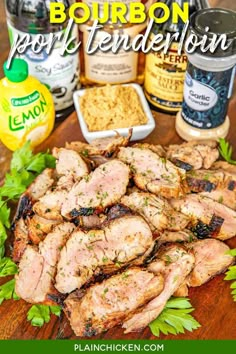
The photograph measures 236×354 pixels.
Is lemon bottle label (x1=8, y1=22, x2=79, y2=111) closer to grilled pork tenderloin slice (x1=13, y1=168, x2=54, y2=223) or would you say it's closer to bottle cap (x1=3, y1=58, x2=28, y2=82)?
bottle cap (x1=3, y1=58, x2=28, y2=82)

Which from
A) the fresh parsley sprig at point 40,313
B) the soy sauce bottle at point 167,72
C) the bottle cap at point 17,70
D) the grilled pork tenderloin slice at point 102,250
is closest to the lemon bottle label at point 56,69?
the bottle cap at point 17,70

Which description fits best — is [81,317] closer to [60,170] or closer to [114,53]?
[60,170]

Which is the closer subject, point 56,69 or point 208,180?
point 208,180

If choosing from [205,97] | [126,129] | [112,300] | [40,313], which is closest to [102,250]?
[112,300]

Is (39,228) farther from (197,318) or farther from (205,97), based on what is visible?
(205,97)

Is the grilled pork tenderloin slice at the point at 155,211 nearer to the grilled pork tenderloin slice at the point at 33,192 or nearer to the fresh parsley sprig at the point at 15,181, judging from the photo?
the grilled pork tenderloin slice at the point at 33,192

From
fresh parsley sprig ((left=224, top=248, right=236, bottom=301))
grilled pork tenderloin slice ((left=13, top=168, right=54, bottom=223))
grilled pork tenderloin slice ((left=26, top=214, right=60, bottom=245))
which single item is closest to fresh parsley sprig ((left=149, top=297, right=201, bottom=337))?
fresh parsley sprig ((left=224, top=248, right=236, bottom=301))
